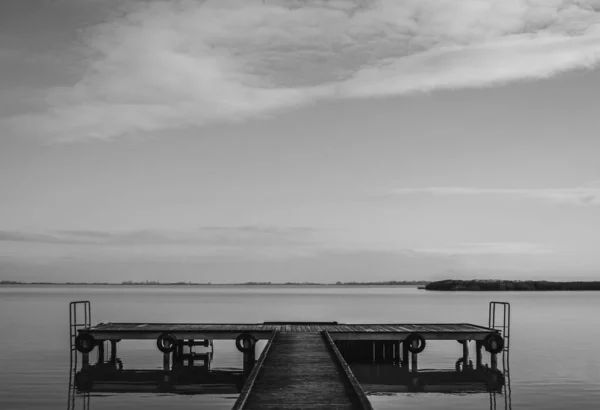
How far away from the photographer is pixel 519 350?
40219 millimetres

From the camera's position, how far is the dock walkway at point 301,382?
497 inches

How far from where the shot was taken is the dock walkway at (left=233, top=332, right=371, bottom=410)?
41.4ft

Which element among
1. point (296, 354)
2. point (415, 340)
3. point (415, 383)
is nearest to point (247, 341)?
point (415, 340)

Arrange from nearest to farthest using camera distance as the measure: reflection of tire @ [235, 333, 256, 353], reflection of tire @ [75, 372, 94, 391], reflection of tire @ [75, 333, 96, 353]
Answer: reflection of tire @ [75, 372, 94, 391]
reflection of tire @ [235, 333, 256, 353]
reflection of tire @ [75, 333, 96, 353]

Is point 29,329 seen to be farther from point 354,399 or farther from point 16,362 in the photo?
point 354,399

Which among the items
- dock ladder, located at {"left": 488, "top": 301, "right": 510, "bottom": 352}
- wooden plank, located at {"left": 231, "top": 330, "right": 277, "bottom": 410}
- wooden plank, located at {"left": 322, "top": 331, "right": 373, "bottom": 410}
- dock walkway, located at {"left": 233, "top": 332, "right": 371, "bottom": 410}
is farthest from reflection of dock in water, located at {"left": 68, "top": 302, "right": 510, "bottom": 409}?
wooden plank, located at {"left": 322, "top": 331, "right": 373, "bottom": 410}

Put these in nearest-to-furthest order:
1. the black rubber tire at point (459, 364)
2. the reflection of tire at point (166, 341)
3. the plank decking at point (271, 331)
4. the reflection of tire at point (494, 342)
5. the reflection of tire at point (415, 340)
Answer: the plank decking at point (271, 331)
the reflection of tire at point (415, 340)
the reflection of tire at point (166, 341)
the reflection of tire at point (494, 342)
the black rubber tire at point (459, 364)

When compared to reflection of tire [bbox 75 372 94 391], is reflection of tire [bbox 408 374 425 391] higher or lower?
higher

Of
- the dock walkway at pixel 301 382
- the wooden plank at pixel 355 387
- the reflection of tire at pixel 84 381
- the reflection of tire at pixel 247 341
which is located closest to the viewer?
the wooden plank at pixel 355 387

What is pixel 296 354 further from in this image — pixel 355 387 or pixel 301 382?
pixel 355 387

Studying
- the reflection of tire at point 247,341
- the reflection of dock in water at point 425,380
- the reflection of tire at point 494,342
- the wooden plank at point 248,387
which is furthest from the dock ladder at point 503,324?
the wooden plank at point 248,387

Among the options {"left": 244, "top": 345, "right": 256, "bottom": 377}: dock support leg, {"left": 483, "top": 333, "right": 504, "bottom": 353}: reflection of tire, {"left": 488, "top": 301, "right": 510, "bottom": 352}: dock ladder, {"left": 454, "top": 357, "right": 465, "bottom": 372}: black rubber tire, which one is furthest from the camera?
{"left": 454, "top": 357, "right": 465, "bottom": 372}: black rubber tire

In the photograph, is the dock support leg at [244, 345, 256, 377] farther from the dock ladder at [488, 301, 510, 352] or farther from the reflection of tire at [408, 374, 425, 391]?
the dock ladder at [488, 301, 510, 352]

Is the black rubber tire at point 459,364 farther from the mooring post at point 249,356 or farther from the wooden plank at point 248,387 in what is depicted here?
the wooden plank at point 248,387
